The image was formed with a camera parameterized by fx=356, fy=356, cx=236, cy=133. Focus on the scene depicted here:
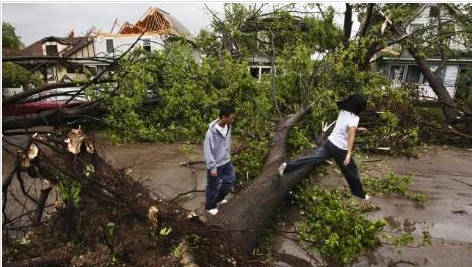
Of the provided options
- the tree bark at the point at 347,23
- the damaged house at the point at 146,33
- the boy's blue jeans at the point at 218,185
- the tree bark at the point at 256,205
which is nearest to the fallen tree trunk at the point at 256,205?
the tree bark at the point at 256,205

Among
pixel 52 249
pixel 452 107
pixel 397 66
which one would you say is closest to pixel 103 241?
pixel 52 249

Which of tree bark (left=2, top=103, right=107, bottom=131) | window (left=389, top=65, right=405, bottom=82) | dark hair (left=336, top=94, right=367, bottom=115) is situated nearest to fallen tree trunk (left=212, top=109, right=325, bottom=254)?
dark hair (left=336, top=94, right=367, bottom=115)

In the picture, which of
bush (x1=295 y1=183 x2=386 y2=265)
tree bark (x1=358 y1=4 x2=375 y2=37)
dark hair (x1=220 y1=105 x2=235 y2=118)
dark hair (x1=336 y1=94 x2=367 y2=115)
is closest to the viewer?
bush (x1=295 y1=183 x2=386 y2=265)

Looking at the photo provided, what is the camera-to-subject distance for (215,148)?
4539mm

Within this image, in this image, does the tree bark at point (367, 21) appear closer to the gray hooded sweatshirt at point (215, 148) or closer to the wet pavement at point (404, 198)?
the wet pavement at point (404, 198)

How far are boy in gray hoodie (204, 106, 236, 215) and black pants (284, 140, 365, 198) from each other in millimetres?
843

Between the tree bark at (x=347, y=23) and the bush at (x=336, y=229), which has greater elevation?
the tree bark at (x=347, y=23)

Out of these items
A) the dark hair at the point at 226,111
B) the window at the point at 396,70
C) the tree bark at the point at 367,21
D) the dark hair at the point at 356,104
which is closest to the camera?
the dark hair at the point at 356,104

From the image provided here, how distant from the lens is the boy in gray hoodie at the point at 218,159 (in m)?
4.40

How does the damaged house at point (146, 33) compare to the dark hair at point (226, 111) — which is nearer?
the dark hair at point (226, 111)

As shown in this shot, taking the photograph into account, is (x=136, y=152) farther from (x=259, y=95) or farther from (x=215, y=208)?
(x=215, y=208)

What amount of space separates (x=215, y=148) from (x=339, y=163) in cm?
159

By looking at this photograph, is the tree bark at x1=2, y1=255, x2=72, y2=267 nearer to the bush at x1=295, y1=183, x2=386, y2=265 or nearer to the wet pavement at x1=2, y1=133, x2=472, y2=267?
the wet pavement at x1=2, y1=133, x2=472, y2=267

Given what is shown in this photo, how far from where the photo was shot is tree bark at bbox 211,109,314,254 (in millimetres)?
3963
